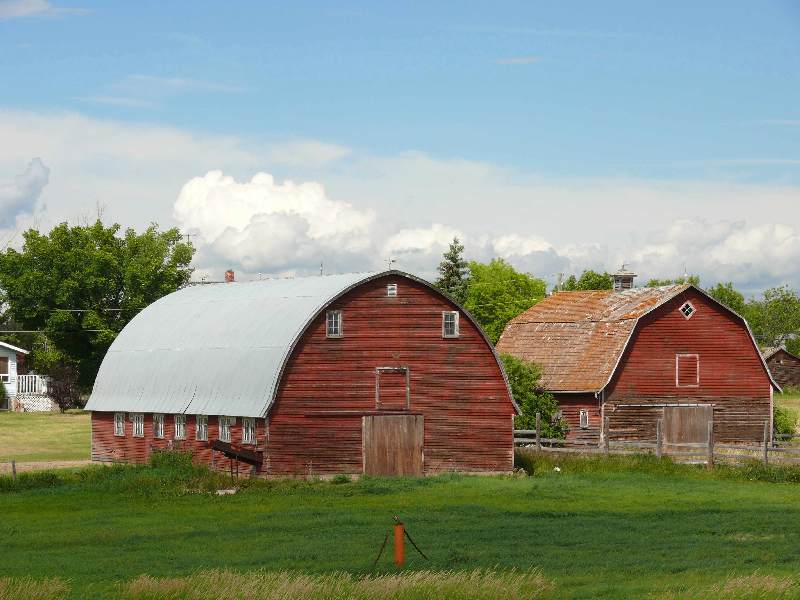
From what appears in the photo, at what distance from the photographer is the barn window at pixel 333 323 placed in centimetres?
4725

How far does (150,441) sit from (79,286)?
4797cm

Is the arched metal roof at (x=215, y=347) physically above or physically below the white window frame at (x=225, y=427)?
above

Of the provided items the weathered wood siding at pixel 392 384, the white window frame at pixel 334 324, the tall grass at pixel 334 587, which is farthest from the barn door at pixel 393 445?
the tall grass at pixel 334 587

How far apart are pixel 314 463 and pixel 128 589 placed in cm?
2380

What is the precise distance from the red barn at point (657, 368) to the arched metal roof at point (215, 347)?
14614 mm

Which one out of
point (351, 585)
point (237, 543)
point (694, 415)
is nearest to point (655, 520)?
point (237, 543)

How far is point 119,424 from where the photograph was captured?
54688 millimetres

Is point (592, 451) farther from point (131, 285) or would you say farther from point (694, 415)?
point (131, 285)

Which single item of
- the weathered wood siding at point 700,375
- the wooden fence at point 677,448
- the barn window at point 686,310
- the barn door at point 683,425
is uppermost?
the barn window at point 686,310

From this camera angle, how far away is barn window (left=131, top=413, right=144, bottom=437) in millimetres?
52938

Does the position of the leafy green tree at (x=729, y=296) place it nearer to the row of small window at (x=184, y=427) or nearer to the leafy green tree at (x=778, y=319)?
the leafy green tree at (x=778, y=319)

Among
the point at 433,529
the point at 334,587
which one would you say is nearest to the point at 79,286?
the point at 433,529

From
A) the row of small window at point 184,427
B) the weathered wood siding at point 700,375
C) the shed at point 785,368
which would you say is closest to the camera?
the row of small window at point 184,427

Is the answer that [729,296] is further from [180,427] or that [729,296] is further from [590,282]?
[180,427]
